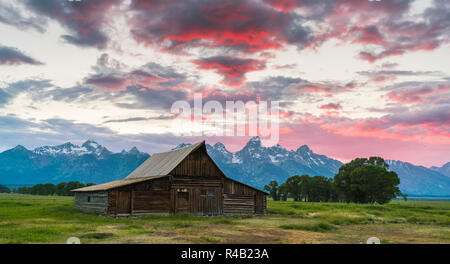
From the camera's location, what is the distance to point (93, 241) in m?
19.1

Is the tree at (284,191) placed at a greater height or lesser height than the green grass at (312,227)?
lesser

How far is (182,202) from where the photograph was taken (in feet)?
131

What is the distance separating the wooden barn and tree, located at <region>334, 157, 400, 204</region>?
44.6m

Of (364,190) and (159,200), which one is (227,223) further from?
(364,190)

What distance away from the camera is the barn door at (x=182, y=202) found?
39.6 m

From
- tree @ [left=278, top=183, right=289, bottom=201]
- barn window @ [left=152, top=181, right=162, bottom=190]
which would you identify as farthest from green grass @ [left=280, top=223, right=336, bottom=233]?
tree @ [left=278, top=183, right=289, bottom=201]

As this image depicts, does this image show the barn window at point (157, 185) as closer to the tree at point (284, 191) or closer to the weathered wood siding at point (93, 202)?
the weathered wood siding at point (93, 202)

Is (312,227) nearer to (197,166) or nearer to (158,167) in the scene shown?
(197,166)

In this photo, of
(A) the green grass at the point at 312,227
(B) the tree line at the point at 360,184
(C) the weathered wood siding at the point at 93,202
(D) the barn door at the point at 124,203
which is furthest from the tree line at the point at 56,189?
(A) the green grass at the point at 312,227
